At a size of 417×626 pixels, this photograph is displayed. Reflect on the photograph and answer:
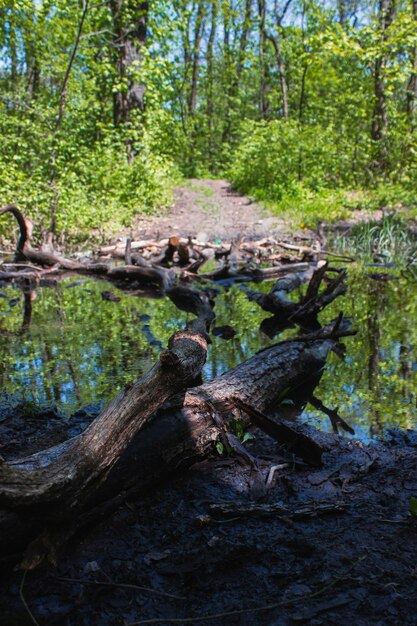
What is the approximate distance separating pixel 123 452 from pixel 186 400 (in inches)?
25.8

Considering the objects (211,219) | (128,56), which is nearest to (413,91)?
(211,219)

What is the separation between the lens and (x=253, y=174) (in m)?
20.8

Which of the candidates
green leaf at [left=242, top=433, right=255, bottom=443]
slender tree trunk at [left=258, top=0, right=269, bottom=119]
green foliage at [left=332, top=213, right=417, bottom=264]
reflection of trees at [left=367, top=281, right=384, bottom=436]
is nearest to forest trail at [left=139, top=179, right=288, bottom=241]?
green foliage at [left=332, top=213, right=417, bottom=264]

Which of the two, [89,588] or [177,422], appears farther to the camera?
A: [177,422]

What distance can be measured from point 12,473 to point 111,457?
462 millimetres

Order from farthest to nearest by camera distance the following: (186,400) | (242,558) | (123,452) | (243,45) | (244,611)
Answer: (243,45) < (186,400) < (123,452) < (242,558) < (244,611)

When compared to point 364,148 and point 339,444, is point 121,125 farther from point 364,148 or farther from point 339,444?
point 339,444

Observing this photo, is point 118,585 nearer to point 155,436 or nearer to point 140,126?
point 155,436

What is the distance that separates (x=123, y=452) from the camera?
2.56 meters

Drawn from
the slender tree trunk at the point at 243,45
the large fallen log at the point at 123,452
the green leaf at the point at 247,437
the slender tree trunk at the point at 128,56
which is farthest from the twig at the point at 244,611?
the slender tree trunk at the point at 243,45

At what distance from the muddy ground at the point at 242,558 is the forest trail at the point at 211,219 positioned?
11.9m

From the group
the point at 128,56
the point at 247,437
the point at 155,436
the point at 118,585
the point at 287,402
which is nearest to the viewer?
the point at 118,585

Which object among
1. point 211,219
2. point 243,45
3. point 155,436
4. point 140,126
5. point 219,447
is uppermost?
point 243,45

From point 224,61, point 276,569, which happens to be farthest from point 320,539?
point 224,61
